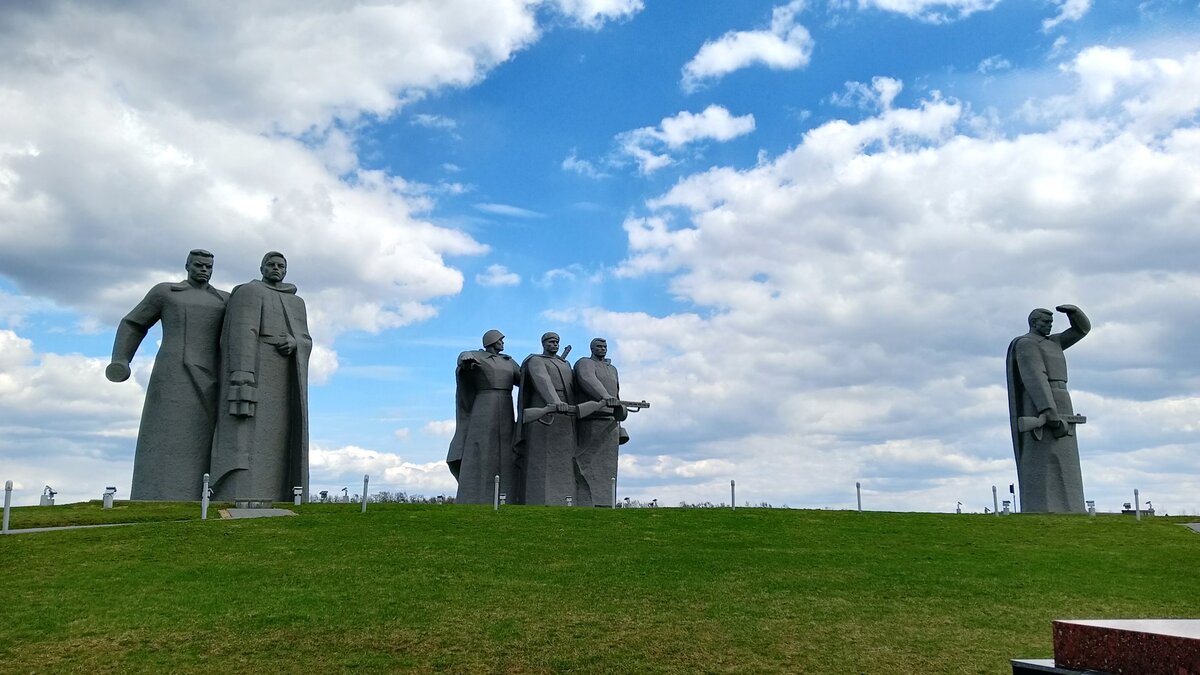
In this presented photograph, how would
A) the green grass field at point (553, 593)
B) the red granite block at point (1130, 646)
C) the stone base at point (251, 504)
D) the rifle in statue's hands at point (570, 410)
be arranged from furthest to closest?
the rifle in statue's hands at point (570, 410) → the stone base at point (251, 504) → the green grass field at point (553, 593) → the red granite block at point (1130, 646)

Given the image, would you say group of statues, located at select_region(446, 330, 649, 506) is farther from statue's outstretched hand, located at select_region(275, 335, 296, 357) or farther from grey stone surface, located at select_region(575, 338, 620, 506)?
statue's outstretched hand, located at select_region(275, 335, 296, 357)

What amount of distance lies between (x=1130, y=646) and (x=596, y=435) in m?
22.2

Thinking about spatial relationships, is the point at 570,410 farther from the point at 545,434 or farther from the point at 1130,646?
the point at 1130,646

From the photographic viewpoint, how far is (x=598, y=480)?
27.9m

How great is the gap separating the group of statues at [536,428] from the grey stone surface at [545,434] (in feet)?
0.08

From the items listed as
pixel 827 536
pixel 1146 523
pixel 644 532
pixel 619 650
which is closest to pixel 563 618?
pixel 619 650

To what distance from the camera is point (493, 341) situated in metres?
28.2

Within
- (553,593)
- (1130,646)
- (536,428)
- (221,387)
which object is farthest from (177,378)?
(1130,646)

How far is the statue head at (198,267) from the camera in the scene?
80.6 ft

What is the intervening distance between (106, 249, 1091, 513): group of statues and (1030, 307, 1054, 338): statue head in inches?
1.2

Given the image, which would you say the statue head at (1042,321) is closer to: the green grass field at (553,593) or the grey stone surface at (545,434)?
the green grass field at (553,593)

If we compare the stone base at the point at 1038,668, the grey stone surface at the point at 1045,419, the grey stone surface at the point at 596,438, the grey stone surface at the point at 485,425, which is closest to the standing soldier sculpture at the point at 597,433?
the grey stone surface at the point at 596,438

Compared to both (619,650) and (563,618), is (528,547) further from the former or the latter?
(619,650)

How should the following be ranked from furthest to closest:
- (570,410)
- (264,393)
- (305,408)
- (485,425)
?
(485,425), (570,410), (305,408), (264,393)
